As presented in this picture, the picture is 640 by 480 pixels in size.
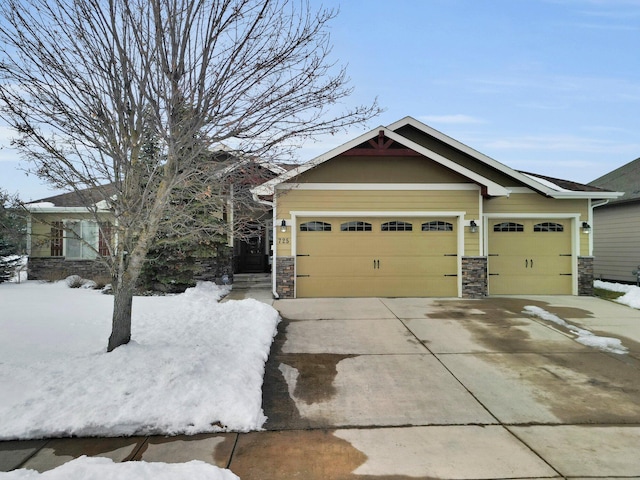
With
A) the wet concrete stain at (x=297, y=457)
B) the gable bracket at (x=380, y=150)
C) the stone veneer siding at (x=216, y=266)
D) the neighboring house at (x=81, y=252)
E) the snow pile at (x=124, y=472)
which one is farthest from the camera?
the neighboring house at (x=81, y=252)

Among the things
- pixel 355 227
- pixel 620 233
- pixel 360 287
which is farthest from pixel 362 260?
pixel 620 233

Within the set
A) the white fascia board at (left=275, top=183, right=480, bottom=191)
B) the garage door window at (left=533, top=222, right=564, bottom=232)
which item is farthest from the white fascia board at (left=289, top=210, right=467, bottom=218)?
the garage door window at (left=533, top=222, right=564, bottom=232)

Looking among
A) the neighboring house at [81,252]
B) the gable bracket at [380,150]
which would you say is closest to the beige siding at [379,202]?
the gable bracket at [380,150]

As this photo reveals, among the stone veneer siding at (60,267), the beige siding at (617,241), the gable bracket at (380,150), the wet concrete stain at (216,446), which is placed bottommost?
the wet concrete stain at (216,446)

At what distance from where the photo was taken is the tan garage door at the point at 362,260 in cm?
1055

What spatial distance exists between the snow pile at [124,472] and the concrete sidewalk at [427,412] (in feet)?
0.90

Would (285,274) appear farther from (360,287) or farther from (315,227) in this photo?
(360,287)

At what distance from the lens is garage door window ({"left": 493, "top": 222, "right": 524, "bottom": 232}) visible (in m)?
11.2

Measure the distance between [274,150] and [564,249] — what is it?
1019 centimetres

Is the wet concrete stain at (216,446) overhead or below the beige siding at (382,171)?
below

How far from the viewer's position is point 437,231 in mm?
10742

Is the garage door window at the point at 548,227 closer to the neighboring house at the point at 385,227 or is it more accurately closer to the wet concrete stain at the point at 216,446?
the neighboring house at the point at 385,227

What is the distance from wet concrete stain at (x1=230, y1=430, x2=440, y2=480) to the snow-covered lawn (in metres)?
0.33

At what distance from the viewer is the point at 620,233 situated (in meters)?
14.3
